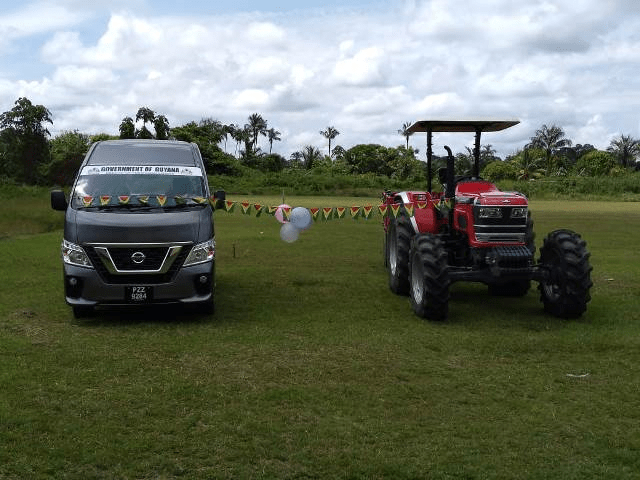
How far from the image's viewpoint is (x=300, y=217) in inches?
554

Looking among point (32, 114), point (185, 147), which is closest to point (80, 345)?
point (185, 147)

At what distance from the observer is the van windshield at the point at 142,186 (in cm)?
910

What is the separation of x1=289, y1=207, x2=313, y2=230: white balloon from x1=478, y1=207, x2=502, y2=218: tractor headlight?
551 centimetres

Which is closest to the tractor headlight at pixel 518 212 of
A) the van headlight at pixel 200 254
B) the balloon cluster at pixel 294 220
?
the van headlight at pixel 200 254

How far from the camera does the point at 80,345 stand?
764 centimetres

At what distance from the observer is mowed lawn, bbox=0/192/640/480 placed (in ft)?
15.3

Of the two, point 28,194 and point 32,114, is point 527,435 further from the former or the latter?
point 32,114

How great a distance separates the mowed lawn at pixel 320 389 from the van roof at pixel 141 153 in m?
2.08

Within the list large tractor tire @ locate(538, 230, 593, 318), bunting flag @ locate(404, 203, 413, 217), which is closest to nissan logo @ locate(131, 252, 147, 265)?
bunting flag @ locate(404, 203, 413, 217)

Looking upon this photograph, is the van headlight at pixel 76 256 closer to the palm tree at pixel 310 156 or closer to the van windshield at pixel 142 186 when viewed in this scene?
the van windshield at pixel 142 186

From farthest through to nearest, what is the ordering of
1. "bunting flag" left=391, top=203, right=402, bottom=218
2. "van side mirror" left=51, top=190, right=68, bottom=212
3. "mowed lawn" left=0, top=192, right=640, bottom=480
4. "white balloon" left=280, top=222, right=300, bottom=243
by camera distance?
"white balloon" left=280, top=222, right=300, bottom=243 < "bunting flag" left=391, top=203, right=402, bottom=218 < "van side mirror" left=51, top=190, right=68, bottom=212 < "mowed lawn" left=0, top=192, right=640, bottom=480

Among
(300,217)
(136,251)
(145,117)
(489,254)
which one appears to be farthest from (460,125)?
(145,117)

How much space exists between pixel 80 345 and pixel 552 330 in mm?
5410

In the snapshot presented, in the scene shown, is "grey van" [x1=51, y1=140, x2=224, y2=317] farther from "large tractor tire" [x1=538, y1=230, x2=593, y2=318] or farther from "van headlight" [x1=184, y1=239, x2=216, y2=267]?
"large tractor tire" [x1=538, y1=230, x2=593, y2=318]
